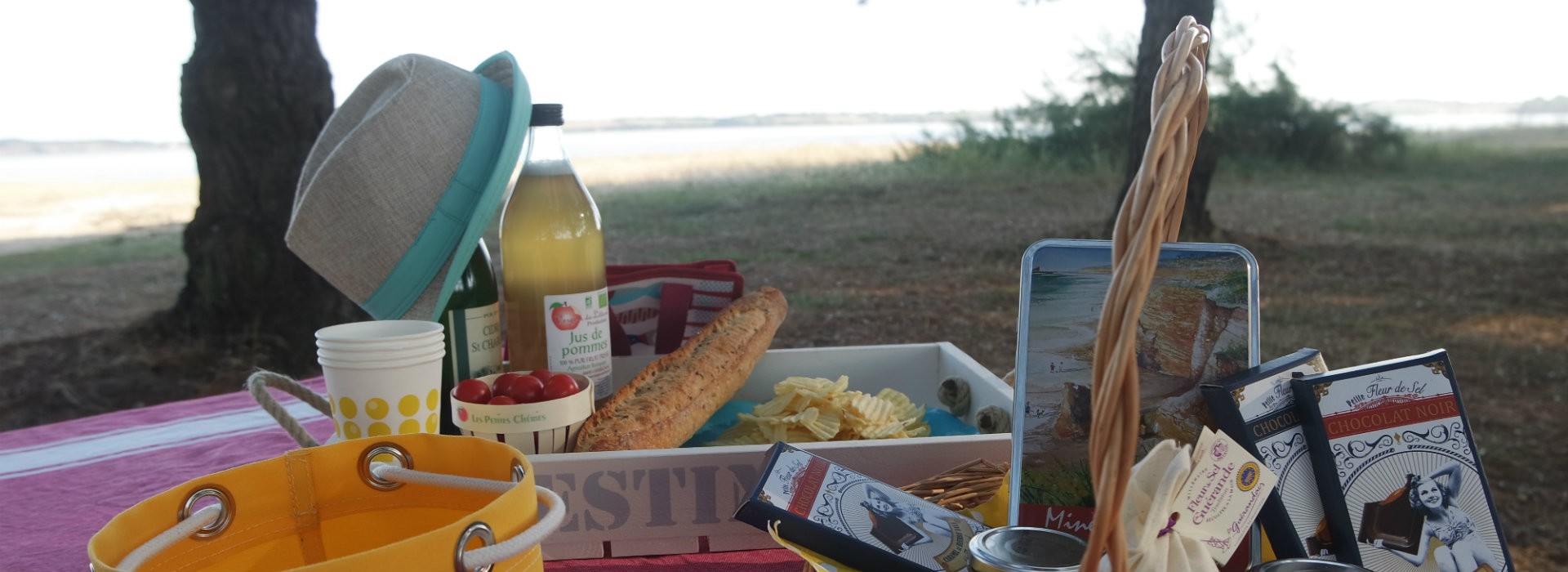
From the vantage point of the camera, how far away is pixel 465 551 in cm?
55

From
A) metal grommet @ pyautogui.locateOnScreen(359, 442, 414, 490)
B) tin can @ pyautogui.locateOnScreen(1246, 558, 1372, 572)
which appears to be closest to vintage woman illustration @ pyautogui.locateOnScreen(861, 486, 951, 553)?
tin can @ pyautogui.locateOnScreen(1246, 558, 1372, 572)

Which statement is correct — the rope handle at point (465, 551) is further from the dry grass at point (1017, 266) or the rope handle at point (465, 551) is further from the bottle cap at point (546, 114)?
the dry grass at point (1017, 266)

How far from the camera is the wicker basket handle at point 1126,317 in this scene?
0.51 meters

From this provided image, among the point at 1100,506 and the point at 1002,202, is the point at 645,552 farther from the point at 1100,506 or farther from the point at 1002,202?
the point at 1002,202

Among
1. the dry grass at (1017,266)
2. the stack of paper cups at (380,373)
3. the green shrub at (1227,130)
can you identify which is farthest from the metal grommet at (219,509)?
the green shrub at (1227,130)

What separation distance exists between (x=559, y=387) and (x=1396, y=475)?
0.76 metres

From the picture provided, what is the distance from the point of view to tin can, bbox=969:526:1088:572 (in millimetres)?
583

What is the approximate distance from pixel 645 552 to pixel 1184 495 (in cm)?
55

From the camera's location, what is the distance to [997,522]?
91cm

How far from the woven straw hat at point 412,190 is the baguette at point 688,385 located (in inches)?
10.4

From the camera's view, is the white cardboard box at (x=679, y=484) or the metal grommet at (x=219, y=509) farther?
the white cardboard box at (x=679, y=484)

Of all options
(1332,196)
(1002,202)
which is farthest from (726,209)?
(1332,196)

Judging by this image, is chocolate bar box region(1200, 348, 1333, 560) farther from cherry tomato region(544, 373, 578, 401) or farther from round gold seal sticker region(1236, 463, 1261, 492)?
cherry tomato region(544, 373, 578, 401)

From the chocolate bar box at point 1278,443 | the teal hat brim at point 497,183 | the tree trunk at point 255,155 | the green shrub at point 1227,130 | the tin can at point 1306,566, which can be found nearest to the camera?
the tin can at point 1306,566
